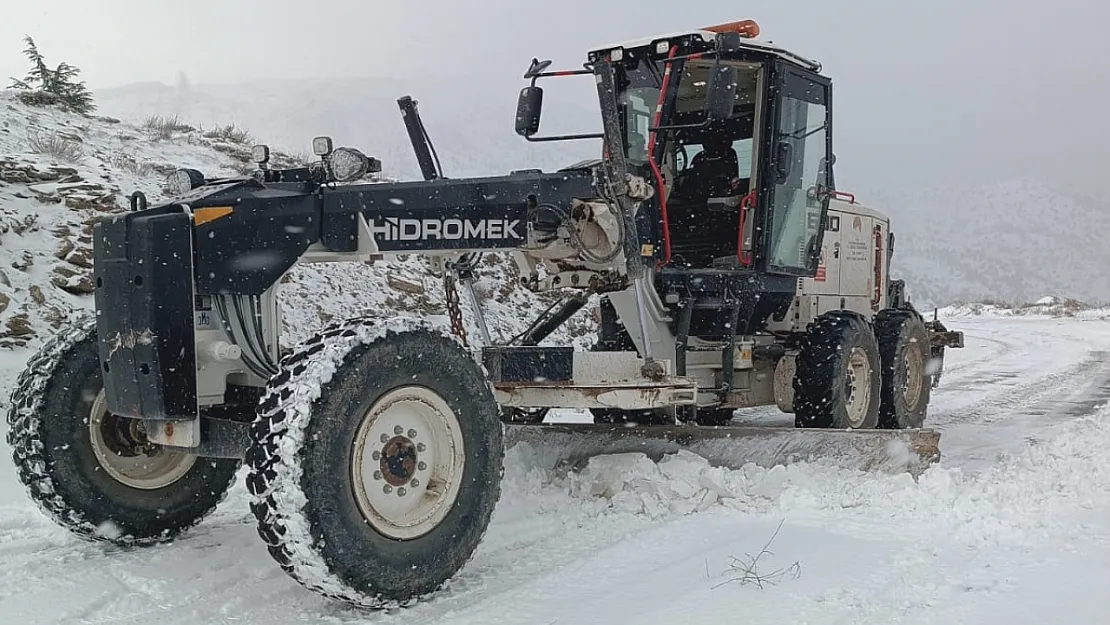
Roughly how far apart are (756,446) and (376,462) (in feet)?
9.09

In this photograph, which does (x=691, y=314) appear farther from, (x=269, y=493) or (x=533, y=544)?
(x=269, y=493)

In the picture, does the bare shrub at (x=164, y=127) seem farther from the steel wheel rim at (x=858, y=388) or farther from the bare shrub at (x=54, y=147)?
the steel wheel rim at (x=858, y=388)

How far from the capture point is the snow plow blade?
5.51 meters

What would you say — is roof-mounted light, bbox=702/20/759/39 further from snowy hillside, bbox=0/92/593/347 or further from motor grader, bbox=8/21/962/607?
snowy hillside, bbox=0/92/593/347

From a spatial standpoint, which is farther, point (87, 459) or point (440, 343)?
point (87, 459)

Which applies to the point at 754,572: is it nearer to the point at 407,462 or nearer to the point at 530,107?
the point at 407,462

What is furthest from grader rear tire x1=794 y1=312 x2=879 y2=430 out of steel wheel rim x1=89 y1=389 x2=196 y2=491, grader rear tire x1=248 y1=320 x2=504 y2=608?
steel wheel rim x1=89 y1=389 x2=196 y2=491

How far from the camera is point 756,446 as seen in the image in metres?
5.59

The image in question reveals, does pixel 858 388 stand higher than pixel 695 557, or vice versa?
pixel 858 388

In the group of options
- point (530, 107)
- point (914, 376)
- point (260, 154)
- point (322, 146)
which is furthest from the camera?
point (914, 376)

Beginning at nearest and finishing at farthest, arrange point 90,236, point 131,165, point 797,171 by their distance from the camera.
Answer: point 797,171 < point 90,236 < point 131,165

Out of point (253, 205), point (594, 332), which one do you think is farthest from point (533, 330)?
point (594, 332)

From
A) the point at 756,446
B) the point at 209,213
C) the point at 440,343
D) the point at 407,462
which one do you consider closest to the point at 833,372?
the point at 756,446

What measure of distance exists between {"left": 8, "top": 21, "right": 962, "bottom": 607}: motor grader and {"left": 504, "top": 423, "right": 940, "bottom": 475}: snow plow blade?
18 mm
